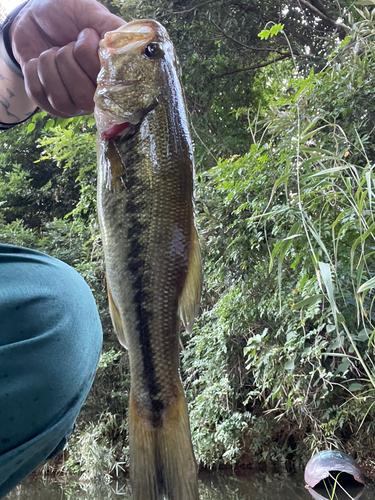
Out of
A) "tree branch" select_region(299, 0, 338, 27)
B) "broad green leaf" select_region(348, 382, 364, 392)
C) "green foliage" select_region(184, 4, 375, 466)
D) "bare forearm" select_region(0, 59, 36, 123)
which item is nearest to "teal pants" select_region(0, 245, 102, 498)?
"bare forearm" select_region(0, 59, 36, 123)

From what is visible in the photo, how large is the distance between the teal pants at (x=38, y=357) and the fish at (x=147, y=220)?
0.90 ft

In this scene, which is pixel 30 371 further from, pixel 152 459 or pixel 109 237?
pixel 109 237

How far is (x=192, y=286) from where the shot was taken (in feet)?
2.50

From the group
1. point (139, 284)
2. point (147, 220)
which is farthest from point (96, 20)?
point (139, 284)

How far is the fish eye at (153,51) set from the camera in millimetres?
868

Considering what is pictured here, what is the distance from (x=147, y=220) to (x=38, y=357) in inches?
16.4

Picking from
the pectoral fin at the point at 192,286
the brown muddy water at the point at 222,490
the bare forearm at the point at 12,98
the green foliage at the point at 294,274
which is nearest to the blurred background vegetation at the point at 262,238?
the green foliage at the point at 294,274

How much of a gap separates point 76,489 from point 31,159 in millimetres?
5507

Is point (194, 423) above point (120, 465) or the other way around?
above

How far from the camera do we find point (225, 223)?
341 cm

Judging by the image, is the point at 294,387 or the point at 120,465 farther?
the point at 120,465

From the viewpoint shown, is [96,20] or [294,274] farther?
[294,274]

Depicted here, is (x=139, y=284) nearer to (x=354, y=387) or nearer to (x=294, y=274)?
(x=354, y=387)

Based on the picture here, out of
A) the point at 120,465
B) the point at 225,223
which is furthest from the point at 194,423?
the point at 225,223
